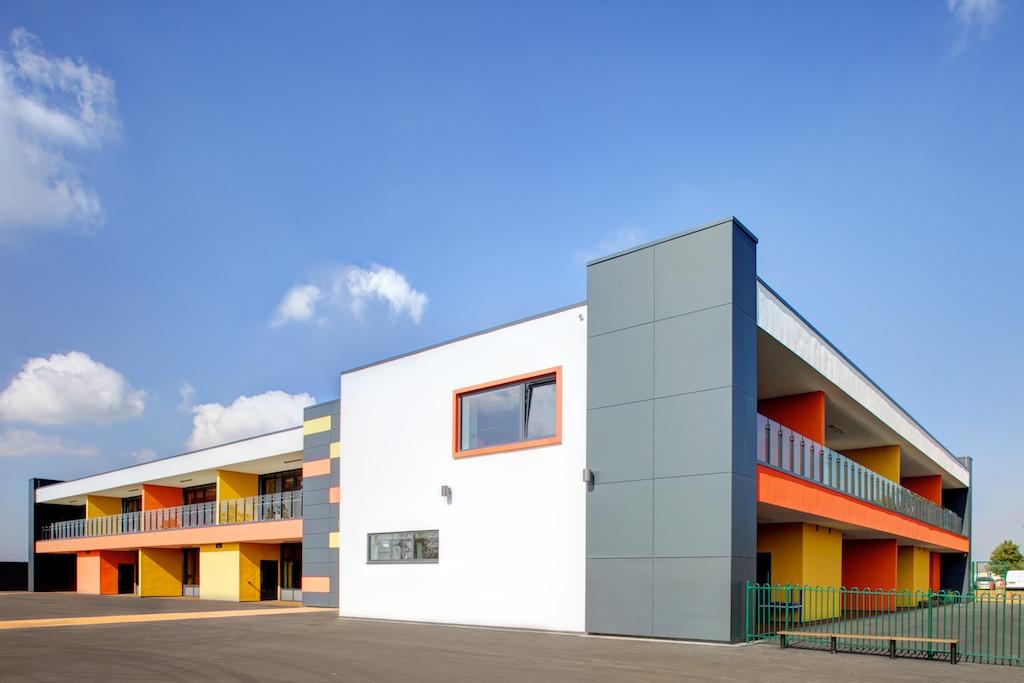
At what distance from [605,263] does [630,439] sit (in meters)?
4.10

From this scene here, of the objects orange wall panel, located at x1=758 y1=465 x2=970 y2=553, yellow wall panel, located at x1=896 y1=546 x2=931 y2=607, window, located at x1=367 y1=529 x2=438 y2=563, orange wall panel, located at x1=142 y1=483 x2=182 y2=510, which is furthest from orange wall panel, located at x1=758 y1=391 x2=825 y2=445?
orange wall panel, located at x1=142 y1=483 x2=182 y2=510

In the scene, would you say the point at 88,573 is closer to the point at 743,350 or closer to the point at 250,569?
the point at 250,569

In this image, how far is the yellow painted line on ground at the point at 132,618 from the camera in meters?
23.3

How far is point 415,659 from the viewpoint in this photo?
13523 millimetres

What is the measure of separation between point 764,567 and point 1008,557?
7183 cm

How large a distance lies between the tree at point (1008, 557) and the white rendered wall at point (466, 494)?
7382 centimetres

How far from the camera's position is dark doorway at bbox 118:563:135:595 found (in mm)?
47188

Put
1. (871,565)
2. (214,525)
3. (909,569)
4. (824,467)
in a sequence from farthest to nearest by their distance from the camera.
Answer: (214,525) → (909,569) → (871,565) → (824,467)

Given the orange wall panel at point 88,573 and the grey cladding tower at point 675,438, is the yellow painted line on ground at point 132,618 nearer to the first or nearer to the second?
the grey cladding tower at point 675,438

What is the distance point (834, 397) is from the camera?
2380cm

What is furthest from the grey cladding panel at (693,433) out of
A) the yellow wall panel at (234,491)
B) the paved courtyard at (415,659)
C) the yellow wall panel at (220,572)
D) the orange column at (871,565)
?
the yellow wall panel at (220,572)

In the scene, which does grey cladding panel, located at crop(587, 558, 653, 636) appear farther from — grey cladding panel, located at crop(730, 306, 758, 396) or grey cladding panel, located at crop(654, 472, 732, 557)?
grey cladding panel, located at crop(730, 306, 758, 396)

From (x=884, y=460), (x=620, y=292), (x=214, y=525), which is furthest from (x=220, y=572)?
(x=884, y=460)

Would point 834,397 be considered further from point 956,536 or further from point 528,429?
point 956,536
